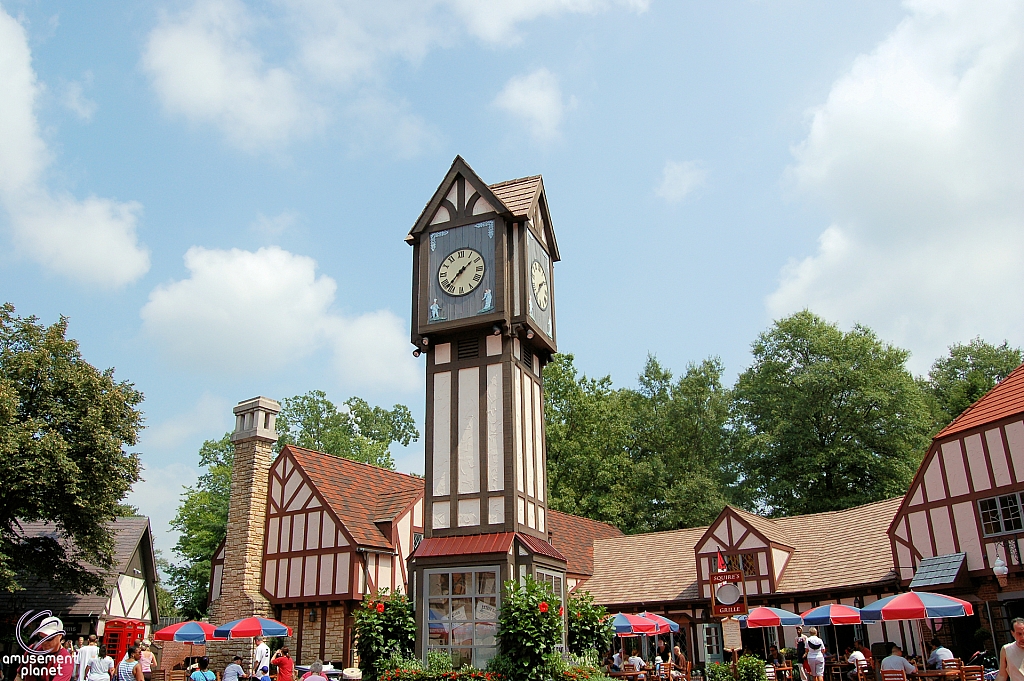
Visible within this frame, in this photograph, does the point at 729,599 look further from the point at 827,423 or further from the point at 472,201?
the point at 827,423

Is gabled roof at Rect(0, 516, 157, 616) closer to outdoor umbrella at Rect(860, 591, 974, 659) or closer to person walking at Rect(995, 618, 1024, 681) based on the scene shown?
outdoor umbrella at Rect(860, 591, 974, 659)

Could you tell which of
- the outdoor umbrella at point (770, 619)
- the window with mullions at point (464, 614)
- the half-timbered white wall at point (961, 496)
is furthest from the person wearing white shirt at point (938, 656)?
the window with mullions at point (464, 614)

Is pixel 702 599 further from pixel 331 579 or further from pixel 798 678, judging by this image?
pixel 331 579

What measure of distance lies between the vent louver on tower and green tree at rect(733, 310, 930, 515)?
24.5 meters

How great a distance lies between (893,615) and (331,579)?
1548cm

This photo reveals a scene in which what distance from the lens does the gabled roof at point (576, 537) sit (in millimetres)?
31666

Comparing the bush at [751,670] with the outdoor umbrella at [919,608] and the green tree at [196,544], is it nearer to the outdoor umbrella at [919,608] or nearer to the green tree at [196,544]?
the outdoor umbrella at [919,608]

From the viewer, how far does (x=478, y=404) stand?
→ 17.9m

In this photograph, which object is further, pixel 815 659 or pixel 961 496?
pixel 961 496

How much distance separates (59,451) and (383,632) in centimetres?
1261

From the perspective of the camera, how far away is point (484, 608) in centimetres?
1633

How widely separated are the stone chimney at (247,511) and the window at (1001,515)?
68.4 ft

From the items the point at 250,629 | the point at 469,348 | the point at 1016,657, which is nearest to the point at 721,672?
the point at 469,348

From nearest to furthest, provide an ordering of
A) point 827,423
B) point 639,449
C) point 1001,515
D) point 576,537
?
point 1001,515, point 576,537, point 827,423, point 639,449
